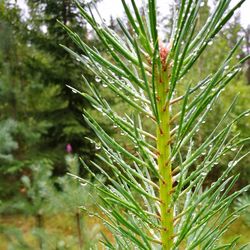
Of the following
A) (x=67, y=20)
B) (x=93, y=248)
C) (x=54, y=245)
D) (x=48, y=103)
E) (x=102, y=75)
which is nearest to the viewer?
(x=102, y=75)

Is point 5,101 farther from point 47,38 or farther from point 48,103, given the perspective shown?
point 47,38

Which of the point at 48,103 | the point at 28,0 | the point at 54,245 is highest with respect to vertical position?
the point at 28,0

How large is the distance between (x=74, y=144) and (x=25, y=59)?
2.33 metres

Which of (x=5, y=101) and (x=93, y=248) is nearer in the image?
(x=93, y=248)

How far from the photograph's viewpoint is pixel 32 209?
8.71 feet

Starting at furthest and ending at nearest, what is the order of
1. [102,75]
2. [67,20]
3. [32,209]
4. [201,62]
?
1. [67,20]
2. [201,62]
3. [32,209]
4. [102,75]

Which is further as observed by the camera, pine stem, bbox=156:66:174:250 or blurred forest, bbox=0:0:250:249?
blurred forest, bbox=0:0:250:249

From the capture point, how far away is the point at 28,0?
26.5 ft

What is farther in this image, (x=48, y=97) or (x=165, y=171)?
(x=48, y=97)

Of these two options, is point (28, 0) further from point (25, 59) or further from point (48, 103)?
point (48, 103)

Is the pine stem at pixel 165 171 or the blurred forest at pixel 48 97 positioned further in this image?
the blurred forest at pixel 48 97


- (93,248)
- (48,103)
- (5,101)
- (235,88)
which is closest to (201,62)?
(235,88)

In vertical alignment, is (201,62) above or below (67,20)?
below

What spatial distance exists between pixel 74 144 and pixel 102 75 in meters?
7.97
